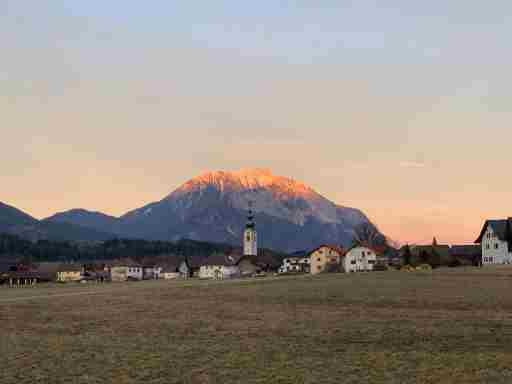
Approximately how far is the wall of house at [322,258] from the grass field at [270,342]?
116m

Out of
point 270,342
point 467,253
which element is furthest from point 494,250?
point 270,342

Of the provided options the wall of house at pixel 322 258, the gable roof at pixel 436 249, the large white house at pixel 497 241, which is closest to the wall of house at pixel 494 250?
the large white house at pixel 497 241

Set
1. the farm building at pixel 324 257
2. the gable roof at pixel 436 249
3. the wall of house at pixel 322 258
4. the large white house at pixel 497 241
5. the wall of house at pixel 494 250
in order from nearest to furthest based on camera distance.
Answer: the large white house at pixel 497 241
the wall of house at pixel 494 250
the gable roof at pixel 436 249
the farm building at pixel 324 257
the wall of house at pixel 322 258

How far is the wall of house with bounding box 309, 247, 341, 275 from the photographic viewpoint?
6624 inches

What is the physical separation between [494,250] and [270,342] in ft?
354

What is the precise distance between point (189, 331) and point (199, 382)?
13726 millimetres

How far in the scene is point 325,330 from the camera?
3338 centimetres

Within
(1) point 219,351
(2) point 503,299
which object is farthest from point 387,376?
(2) point 503,299

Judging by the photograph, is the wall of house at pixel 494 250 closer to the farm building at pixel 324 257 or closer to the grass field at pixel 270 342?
the farm building at pixel 324 257

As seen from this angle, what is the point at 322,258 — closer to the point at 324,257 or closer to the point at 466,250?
the point at 324,257

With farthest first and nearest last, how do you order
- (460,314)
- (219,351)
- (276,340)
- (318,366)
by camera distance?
(460,314), (276,340), (219,351), (318,366)

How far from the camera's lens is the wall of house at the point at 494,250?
407ft

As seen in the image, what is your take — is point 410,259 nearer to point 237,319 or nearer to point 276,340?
point 237,319

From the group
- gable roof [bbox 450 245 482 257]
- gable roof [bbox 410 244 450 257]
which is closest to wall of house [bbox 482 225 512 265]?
gable roof [bbox 410 244 450 257]
